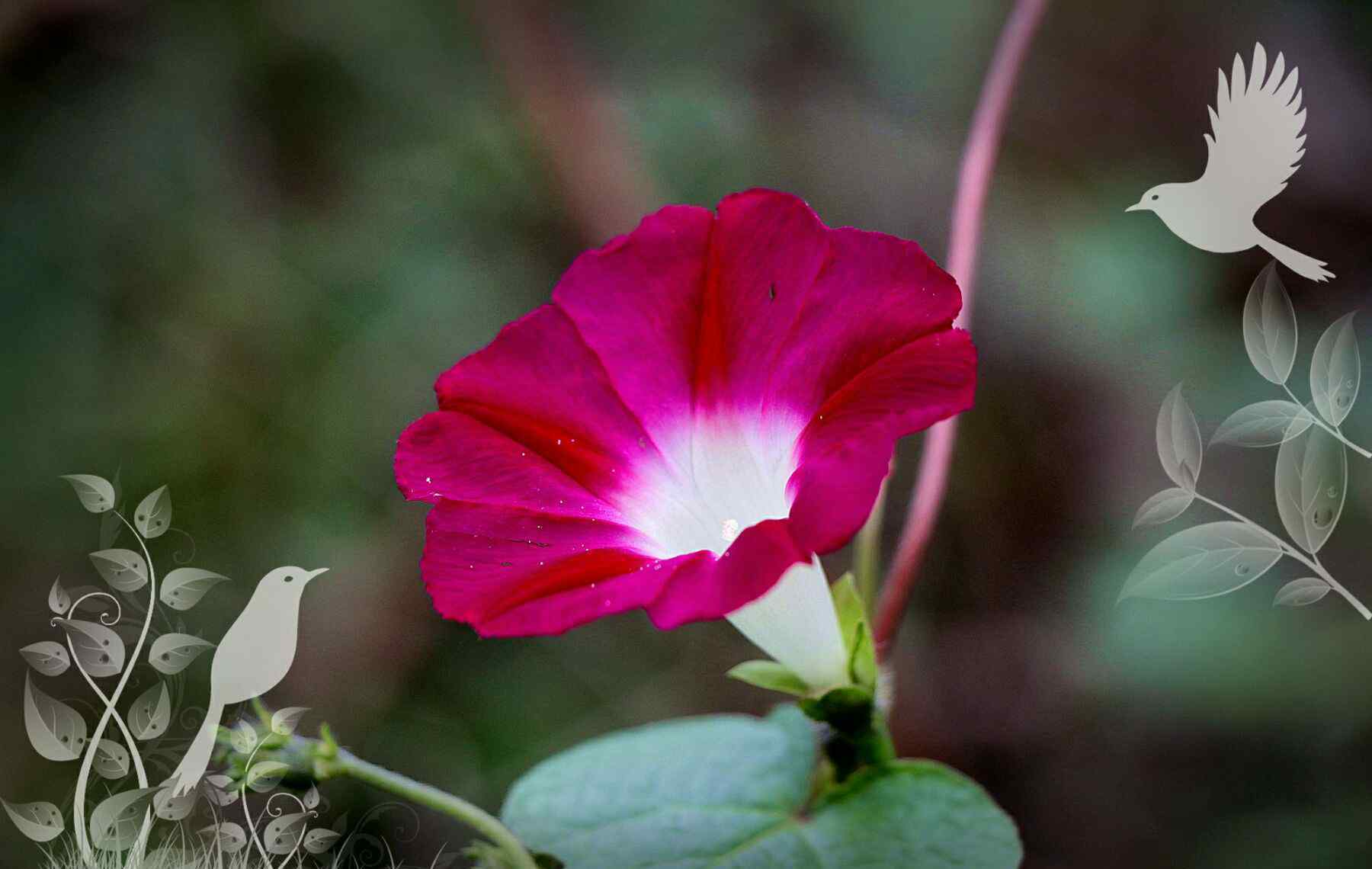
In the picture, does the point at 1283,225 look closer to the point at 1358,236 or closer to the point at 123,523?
the point at 1358,236

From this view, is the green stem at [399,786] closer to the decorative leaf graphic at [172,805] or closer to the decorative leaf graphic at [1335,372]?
the decorative leaf graphic at [172,805]

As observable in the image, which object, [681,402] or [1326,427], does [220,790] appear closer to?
[681,402]

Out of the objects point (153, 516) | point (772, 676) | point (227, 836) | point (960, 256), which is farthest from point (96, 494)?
point (960, 256)

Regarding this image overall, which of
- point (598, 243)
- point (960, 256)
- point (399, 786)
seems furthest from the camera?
point (598, 243)

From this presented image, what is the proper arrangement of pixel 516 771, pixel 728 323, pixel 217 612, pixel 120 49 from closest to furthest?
pixel 728 323 → pixel 217 612 → pixel 516 771 → pixel 120 49

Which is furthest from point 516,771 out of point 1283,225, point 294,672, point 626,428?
point 1283,225

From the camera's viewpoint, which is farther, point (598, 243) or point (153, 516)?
point (598, 243)

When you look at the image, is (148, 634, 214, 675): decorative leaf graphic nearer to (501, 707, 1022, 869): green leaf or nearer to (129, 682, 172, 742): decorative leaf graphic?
(129, 682, 172, 742): decorative leaf graphic

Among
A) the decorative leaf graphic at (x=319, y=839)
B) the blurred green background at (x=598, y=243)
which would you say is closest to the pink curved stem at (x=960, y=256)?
the blurred green background at (x=598, y=243)
